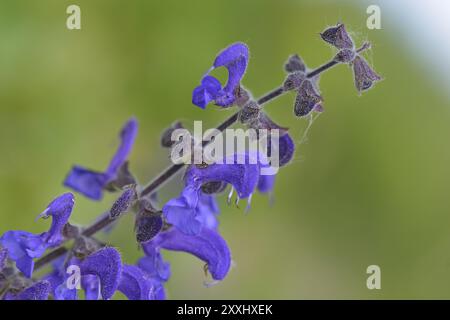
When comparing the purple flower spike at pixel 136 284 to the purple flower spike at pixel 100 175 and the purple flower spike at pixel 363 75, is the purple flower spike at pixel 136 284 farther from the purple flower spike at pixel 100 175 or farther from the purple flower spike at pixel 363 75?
the purple flower spike at pixel 363 75

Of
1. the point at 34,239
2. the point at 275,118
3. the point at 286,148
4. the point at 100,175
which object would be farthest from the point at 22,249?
the point at 275,118

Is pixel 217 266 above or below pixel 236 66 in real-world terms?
below

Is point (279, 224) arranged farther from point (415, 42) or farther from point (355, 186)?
point (415, 42)

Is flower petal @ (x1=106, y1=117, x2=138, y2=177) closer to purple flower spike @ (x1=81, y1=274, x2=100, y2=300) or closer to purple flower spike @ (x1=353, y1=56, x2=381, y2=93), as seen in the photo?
purple flower spike @ (x1=81, y1=274, x2=100, y2=300)

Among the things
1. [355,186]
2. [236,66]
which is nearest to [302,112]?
[236,66]

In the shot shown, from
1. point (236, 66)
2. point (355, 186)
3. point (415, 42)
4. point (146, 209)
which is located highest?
point (415, 42)

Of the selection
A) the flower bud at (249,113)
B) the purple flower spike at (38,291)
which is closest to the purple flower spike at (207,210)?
the flower bud at (249,113)
